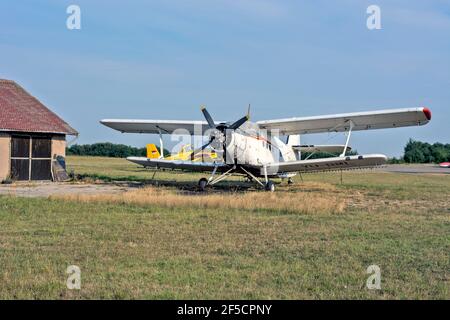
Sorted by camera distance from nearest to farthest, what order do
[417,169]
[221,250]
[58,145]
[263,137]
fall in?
1. [221,250]
2. [263,137]
3. [58,145]
4. [417,169]

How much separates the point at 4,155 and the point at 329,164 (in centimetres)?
1373

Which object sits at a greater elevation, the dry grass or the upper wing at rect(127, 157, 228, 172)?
the upper wing at rect(127, 157, 228, 172)

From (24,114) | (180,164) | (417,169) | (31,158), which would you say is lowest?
(417,169)

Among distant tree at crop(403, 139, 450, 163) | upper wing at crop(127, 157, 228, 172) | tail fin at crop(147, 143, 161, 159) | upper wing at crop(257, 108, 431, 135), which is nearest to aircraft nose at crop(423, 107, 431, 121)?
upper wing at crop(257, 108, 431, 135)

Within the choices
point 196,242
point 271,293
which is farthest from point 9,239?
point 271,293

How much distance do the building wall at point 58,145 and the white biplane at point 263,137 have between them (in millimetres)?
2630

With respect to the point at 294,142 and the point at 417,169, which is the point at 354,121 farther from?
the point at 417,169

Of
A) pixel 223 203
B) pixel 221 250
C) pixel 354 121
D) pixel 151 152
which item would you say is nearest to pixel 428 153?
pixel 151 152

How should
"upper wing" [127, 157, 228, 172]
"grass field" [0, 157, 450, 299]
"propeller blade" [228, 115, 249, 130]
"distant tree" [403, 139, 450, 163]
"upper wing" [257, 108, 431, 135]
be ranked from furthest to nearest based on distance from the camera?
"distant tree" [403, 139, 450, 163] < "upper wing" [127, 157, 228, 172] < "propeller blade" [228, 115, 249, 130] < "upper wing" [257, 108, 431, 135] < "grass field" [0, 157, 450, 299]

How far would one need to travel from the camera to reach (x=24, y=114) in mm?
24188

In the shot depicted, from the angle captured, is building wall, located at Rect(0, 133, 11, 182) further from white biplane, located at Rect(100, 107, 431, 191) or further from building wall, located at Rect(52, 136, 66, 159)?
white biplane, located at Rect(100, 107, 431, 191)

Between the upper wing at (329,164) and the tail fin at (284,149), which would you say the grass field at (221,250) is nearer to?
the upper wing at (329,164)

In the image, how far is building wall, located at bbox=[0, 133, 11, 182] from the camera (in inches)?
880

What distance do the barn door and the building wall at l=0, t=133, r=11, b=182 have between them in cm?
26
